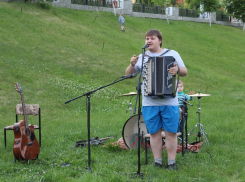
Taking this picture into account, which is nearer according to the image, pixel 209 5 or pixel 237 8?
pixel 237 8

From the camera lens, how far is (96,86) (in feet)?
51.9

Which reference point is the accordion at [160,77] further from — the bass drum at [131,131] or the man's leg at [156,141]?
the bass drum at [131,131]

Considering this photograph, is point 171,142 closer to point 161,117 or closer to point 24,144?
point 161,117

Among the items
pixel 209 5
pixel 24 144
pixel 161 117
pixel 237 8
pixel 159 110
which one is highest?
pixel 209 5

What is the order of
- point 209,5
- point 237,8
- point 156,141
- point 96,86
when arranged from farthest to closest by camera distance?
point 209,5
point 237,8
point 96,86
point 156,141

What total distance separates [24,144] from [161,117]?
2.63 meters

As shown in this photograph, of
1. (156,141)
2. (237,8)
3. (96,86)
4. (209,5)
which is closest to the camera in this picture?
(156,141)

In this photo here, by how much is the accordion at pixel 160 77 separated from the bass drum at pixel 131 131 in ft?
6.00

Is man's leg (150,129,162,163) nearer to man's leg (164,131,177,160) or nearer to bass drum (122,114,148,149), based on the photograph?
man's leg (164,131,177,160)

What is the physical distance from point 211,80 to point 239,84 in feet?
5.45

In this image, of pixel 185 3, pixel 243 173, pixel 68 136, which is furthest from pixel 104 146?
pixel 185 3

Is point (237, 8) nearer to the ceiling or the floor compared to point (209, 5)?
nearer to the floor

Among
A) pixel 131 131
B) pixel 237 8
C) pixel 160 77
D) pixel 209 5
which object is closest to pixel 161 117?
pixel 160 77

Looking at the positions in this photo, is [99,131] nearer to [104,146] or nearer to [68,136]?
[68,136]
